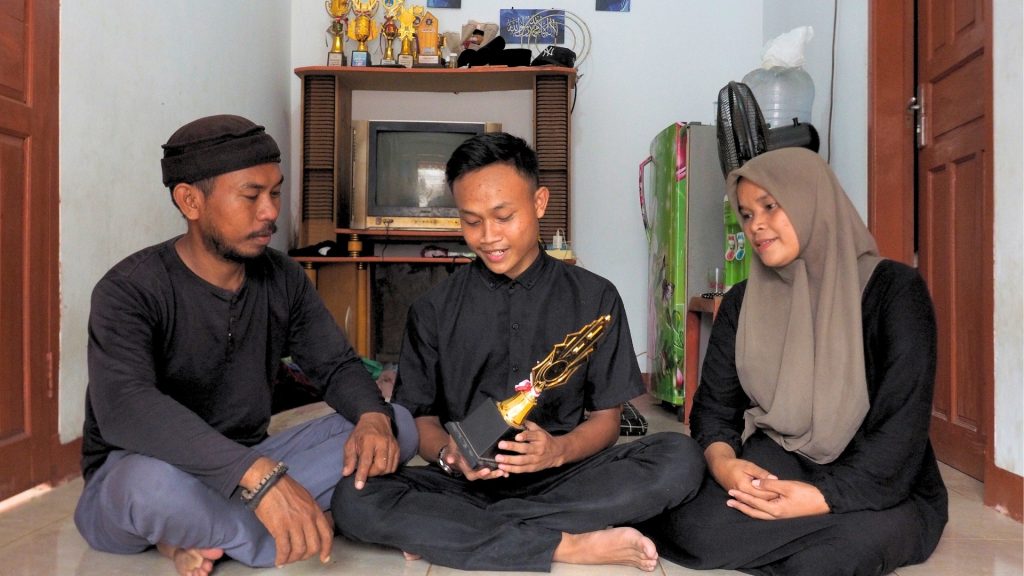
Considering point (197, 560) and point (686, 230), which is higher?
point (686, 230)

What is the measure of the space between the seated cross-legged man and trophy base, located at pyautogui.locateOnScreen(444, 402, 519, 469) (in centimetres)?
3

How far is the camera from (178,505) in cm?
165

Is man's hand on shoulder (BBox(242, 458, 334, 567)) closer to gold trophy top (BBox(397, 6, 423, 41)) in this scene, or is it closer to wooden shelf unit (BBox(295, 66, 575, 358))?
wooden shelf unit (BBox(295, 66, 575, 358))

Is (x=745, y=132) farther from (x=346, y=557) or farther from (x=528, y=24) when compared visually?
(x=528, y=24)

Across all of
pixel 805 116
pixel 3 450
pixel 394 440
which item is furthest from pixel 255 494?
pixel 805 116

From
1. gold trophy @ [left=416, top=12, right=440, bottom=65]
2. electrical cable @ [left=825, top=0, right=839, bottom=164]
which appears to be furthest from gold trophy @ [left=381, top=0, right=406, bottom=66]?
electrical cable @ [left=825, top=0, right=839, bottom=164]

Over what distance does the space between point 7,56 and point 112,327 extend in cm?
121

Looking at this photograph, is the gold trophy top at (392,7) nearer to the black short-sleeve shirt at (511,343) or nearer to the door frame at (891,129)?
the door frame at (891,129)

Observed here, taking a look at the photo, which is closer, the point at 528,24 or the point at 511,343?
the point at 511,343

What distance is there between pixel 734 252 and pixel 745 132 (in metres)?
0.58

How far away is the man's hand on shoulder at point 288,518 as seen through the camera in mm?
1529

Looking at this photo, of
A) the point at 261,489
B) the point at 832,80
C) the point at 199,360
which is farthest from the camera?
the point at 832,80

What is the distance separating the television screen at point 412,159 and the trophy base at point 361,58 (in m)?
0.36

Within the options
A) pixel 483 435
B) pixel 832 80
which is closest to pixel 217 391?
pixel 483 435
